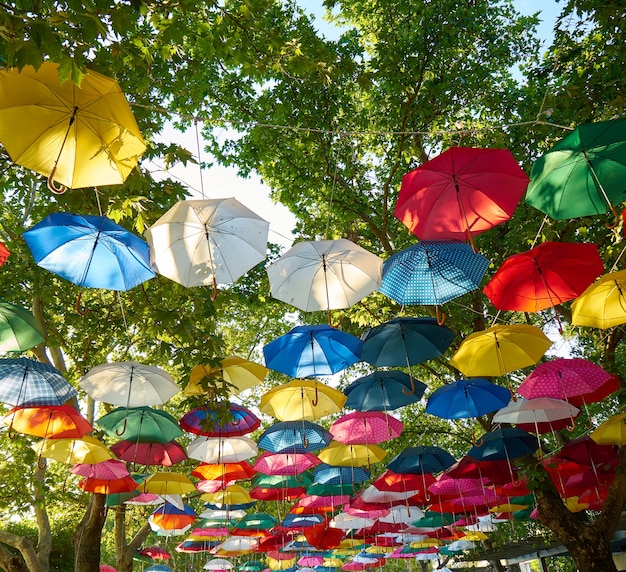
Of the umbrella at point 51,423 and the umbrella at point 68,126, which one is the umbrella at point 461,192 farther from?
the umbrella at point 51,423

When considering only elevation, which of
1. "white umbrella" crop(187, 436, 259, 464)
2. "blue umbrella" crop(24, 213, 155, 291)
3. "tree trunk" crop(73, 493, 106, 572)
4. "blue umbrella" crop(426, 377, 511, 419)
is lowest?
"tree trunk" crop(73, 493, 106, 572)

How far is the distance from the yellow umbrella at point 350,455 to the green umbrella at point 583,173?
5570 mm

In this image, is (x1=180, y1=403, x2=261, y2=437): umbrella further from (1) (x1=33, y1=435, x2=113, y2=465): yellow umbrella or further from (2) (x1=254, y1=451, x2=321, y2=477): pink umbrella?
(2) (x1=254, y1=451, x2=321, y2=477): pink umbrella

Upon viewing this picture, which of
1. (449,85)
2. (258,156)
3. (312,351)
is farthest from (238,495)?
(449,85)

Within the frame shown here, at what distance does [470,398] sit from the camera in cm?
745

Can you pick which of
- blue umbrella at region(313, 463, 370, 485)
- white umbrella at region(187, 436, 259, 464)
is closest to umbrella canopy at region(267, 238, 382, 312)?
white umbrella at region(187, 436, 259, 464)

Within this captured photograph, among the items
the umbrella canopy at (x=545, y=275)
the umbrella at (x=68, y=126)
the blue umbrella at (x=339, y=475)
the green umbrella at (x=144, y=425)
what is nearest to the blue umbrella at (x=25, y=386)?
the green umbrella at (x=144, y=425)

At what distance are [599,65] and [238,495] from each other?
30.6 feet

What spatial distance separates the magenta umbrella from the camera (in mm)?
6680

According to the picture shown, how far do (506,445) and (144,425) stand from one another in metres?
4.89

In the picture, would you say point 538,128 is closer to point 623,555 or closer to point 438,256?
point 438,256

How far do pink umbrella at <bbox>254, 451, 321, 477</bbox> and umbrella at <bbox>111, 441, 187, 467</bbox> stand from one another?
1.54 m

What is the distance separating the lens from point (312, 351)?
671cm

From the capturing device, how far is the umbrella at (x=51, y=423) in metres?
6.41
